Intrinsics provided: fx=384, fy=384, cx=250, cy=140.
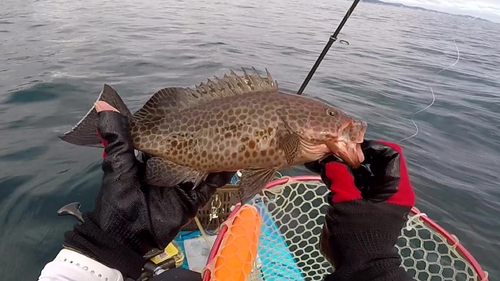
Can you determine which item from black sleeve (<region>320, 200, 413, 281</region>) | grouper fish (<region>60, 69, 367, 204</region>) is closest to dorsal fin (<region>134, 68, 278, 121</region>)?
grouper fish (<region>60, 69, 367, 204</region>)

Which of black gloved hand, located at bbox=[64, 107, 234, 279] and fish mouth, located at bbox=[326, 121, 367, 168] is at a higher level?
fish mouth, located at bbox=[326, 121, 367, 168]

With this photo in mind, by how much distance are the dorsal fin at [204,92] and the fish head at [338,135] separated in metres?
0.40

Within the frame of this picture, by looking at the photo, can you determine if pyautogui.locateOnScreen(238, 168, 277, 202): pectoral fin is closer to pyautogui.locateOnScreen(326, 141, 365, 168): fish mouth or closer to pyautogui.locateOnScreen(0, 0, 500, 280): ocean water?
pyautogui.locateOnScreen(326, 141, 365, 168): fish mouth

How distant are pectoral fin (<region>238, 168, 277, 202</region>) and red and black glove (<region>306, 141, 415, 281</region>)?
56 cm

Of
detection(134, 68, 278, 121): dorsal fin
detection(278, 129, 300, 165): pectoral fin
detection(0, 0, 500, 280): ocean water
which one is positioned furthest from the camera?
detection(0, 0, 500, 280): ocean water

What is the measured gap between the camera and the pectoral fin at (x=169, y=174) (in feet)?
8.53

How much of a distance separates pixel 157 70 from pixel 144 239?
29.6ft

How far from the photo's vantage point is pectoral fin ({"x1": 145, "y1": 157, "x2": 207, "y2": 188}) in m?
2.60

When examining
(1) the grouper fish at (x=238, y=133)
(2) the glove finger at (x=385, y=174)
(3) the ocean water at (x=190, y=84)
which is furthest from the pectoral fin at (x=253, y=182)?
(3) the ocean water at (x=190, y=84)

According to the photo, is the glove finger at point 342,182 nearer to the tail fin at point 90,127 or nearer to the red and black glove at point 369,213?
the red and black glove at point 369,213

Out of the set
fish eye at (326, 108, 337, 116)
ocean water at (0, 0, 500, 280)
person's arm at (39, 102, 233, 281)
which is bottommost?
ocean water at (0, 0, 500, 280)

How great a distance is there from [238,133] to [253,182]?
0.34 meters

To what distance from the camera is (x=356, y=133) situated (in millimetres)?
2578

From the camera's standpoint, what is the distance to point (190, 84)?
10.3m
